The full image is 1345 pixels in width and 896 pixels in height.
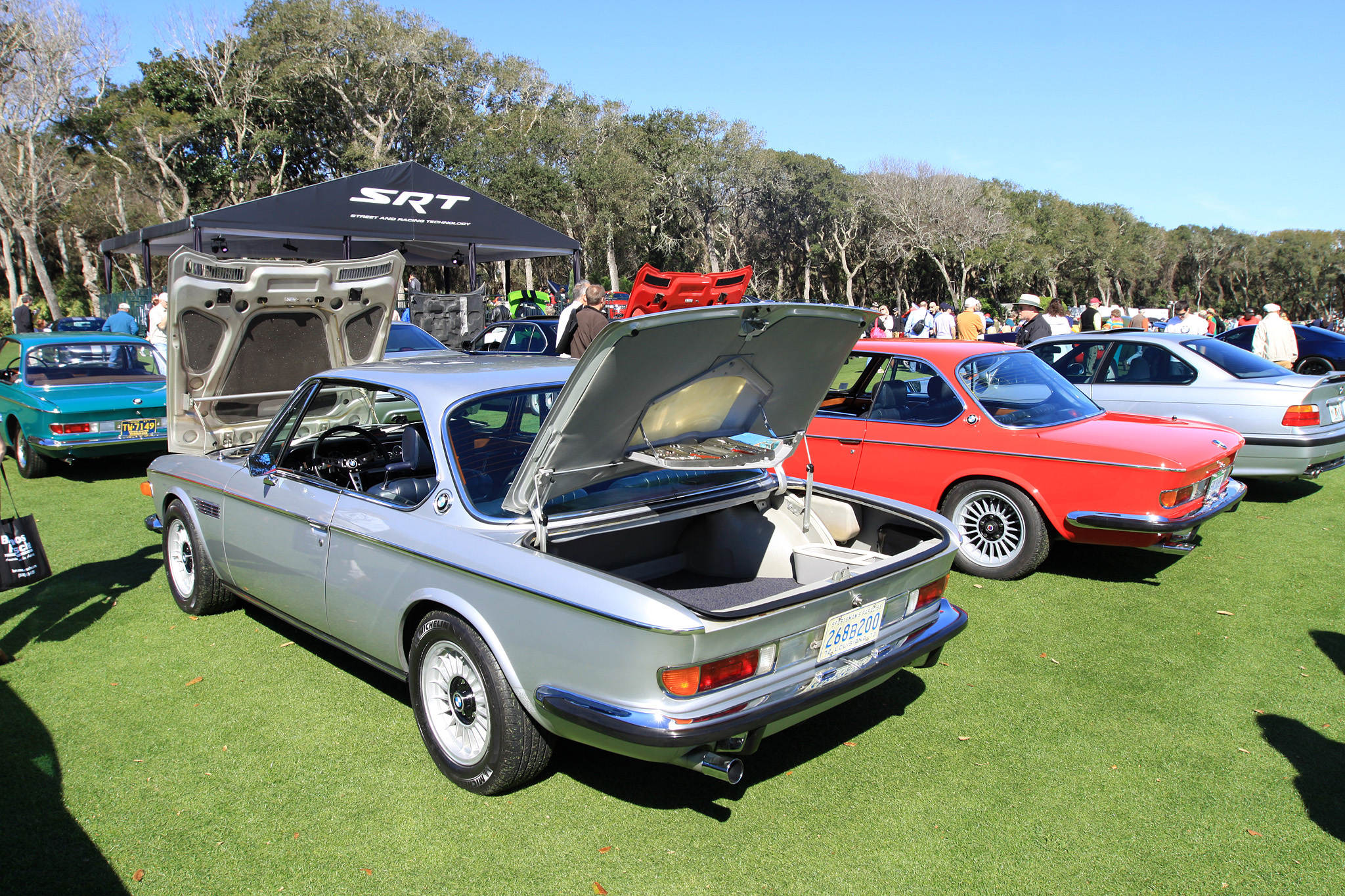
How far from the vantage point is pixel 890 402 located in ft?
19.7

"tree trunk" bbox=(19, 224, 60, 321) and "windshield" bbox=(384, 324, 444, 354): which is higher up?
"tree trunk" bbox=(19, 224, 60, 321)

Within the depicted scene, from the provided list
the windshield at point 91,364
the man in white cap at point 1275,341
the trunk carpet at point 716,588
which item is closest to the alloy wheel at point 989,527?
the trunk carpet at point 716,588

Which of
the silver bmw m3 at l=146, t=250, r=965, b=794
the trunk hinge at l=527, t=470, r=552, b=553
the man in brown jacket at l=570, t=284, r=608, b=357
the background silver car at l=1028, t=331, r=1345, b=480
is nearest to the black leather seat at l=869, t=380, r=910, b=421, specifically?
the silver bmw m3 at l=146, t=250, r=965, b=794

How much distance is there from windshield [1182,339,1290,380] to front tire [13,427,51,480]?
11659 mm

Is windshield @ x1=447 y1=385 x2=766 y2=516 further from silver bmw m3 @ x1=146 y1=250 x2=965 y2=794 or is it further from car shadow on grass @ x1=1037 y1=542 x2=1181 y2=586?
car shadow on grass @ x1=1037 y1=542 x2=1181 y2=586

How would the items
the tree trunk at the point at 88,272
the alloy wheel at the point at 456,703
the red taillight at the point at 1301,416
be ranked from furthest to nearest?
the tree trunk at the point at 88,272, the red taillight at the point at 1301,416, the alloy wheel at the point at 456,703

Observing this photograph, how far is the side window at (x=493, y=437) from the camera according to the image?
325 centimetres

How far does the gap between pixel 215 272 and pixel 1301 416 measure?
8.39 meters

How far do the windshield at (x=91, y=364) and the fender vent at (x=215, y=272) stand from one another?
4817mm

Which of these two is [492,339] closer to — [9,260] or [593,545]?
[593,545]

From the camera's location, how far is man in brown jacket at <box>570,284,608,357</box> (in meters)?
8.41

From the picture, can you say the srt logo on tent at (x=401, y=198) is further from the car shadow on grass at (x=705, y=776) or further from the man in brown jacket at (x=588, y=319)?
the car shadow on grass at (x=705, y=776)

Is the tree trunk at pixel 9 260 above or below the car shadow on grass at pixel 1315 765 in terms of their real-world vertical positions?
above

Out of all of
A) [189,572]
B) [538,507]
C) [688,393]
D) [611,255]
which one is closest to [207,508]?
[189,572]
